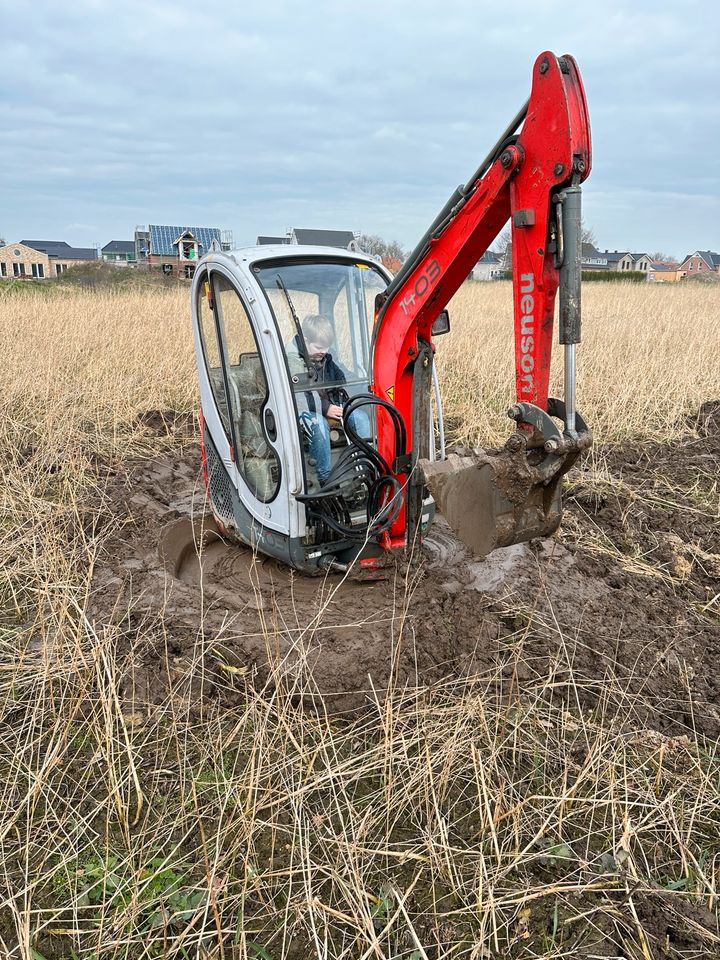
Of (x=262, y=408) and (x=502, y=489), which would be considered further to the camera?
(x=262, y=408)

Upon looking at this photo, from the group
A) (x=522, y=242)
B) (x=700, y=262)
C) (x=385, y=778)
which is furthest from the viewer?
(x=700, y=262)

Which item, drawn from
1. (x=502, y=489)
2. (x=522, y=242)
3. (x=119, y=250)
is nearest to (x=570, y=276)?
(x=522, y=242)

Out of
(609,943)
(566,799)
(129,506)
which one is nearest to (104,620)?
(129,506)

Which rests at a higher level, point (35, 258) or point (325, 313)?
point (35, 258)

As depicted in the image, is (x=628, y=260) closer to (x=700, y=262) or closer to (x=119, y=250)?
(x=700, y=262)

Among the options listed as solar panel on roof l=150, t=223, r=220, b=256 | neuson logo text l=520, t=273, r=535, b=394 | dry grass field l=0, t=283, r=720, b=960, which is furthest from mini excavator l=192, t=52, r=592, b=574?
solar panel on roof l=150, t=223, r=220, b=256

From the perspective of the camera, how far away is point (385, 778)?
277 cm

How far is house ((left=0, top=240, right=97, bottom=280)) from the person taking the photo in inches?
2370

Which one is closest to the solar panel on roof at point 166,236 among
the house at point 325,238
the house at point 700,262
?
the house at point 325,238

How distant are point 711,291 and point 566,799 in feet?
84.7

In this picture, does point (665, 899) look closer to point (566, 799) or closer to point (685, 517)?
point (566, 799)

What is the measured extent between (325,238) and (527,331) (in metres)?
2.30

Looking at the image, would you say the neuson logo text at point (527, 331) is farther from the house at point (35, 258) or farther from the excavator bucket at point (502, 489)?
the house at point (35, 258)

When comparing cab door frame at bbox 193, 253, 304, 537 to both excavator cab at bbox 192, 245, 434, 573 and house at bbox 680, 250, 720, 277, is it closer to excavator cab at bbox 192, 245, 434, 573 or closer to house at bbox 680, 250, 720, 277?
excavator cab at bbox 192, 245, 434, 573
